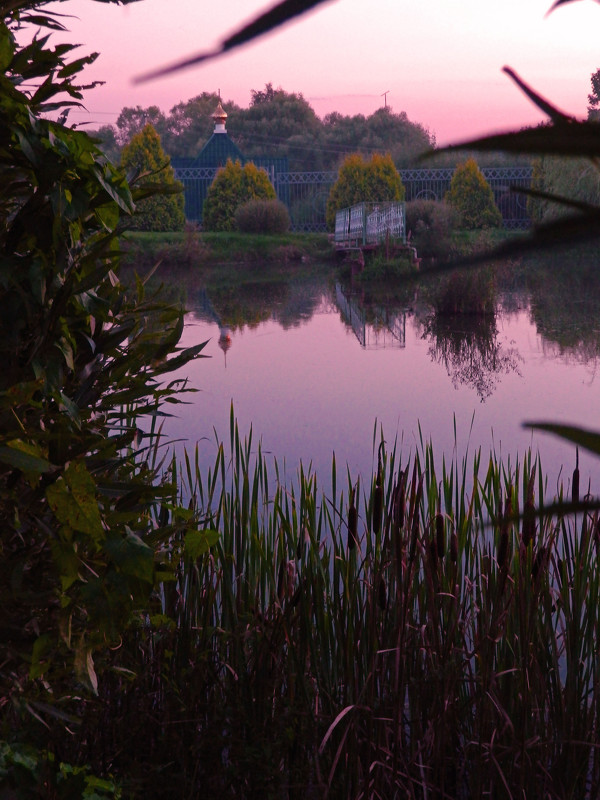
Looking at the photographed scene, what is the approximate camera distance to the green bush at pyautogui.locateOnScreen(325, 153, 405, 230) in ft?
84.9

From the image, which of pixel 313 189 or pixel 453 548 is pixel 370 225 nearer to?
pixel 313 189

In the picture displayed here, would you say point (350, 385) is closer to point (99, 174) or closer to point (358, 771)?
point (358, 771)

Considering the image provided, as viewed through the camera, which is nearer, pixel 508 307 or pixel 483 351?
pixel 483 351

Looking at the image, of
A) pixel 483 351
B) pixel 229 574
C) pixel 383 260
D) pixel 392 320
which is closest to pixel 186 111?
pixel 383 260

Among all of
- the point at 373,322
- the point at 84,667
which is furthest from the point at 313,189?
the point at 84,667

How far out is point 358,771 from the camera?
6.06ft

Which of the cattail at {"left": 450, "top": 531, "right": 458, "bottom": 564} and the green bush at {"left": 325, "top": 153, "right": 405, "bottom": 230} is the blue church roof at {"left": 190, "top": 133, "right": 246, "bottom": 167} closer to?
the green bush at {"left": 325, "top": 153, "right": 405, "bottom": 230}

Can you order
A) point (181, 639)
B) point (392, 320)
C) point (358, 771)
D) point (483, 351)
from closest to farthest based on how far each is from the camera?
point (358, 771), point (181, 639), point (483, 351), point (392, 320)

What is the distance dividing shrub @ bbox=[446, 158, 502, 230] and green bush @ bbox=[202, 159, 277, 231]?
5.93m

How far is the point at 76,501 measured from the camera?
121 centimetres

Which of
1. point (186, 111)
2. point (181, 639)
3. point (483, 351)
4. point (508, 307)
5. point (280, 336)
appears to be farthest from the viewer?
point (186, 111)

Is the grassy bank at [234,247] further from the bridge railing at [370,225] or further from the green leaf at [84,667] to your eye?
the green leaf at [84,667]

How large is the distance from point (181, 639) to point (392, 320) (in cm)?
1199

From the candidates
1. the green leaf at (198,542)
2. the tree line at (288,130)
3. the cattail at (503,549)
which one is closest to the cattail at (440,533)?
the cattail at (503,549)
